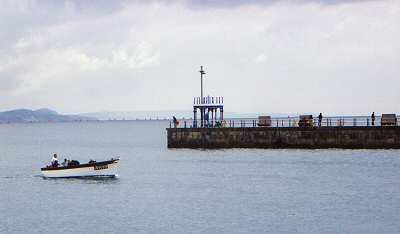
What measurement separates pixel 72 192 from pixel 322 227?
24.8m

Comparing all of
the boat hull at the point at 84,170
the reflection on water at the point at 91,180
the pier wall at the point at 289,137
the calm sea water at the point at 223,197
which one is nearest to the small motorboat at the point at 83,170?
the boat hull at the point at 84,170

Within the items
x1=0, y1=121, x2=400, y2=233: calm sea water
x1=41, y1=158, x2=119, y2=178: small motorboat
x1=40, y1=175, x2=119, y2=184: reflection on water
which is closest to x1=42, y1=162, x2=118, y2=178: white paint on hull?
x1=41, y1=158, x2=119, y2=178: small motorboat

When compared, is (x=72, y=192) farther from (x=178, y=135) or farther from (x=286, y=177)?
(x=178, y=135)

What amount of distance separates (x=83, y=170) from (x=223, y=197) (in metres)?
18.2

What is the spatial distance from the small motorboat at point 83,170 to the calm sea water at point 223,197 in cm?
98

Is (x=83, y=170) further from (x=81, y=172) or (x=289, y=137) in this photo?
(x=289, y=137)

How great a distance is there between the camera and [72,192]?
190ft

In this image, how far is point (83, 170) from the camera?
65.2 meters

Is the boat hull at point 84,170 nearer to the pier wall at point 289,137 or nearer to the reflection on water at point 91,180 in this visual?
the reflection on water at point 91,180

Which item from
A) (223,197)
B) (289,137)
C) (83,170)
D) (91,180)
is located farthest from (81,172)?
(289,137)

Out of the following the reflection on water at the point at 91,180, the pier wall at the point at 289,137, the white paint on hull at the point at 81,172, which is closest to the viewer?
the reflection on water at the point at 91,180

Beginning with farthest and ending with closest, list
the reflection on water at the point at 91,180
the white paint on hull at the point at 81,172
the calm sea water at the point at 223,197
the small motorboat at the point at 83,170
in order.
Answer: the white paint on hull at the point at 81,172, the small motorboat at the point at 83,170, the reflection on water at the point at 91,180, the calm sea water at the point at 223,197

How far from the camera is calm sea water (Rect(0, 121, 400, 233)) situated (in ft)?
139

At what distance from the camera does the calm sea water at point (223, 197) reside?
4225 cm
